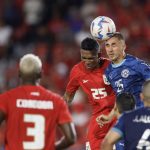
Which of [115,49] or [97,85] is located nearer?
[115,49]

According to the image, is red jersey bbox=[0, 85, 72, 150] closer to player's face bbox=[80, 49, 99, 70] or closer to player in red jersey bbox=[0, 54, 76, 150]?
player in red jersey bbox=[0, 54, 76, 150]

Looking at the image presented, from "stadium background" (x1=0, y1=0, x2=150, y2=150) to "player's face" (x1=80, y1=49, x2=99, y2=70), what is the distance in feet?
20.2

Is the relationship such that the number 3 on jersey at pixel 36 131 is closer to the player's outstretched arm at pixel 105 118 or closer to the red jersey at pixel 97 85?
the player's outstretched arm at pixel 105 118

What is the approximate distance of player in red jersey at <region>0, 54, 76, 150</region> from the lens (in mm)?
7980

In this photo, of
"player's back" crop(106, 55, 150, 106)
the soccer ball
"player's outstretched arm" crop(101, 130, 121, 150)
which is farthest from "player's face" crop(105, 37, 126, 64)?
"player's outstretched arm" crop(101, 130, 121, 150)

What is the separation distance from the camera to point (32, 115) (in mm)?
7977

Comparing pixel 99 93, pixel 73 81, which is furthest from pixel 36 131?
pixel 73 81

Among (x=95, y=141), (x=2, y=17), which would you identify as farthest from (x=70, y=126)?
(x=2, y=17)

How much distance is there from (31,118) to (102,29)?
112 inches

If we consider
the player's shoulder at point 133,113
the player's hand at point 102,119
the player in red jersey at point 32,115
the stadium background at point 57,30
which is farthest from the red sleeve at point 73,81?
the stadium background at point 57,30

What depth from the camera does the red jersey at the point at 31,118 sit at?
26.2 ft

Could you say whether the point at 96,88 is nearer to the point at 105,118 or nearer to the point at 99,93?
the point at 99,93

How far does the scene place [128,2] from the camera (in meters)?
18.9

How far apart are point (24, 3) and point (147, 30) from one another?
11.2 ft
